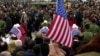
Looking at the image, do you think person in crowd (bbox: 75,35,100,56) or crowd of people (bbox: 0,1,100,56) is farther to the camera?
crowd of people (bbox: 0,1,100,56)

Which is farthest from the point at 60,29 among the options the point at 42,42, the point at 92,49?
the point at 92,49

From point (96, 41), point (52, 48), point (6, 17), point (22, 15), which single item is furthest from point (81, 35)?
point (22, 15)

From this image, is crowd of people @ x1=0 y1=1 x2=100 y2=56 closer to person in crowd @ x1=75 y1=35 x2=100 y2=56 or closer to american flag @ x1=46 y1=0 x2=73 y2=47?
person in crowd @ x1=75 y1=35 x2=100 y2=56

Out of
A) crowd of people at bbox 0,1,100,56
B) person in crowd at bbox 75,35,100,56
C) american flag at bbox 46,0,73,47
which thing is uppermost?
person in crowd at bbox 75,35,100,56

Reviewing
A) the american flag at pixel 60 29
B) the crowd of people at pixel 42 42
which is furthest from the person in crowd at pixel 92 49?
the american flag at pixel 60 29

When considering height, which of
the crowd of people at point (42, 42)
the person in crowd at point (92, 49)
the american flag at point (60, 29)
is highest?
the person in crowd at point (92, 49)

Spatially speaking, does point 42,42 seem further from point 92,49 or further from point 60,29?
point 92,49

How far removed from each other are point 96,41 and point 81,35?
7.58 meters

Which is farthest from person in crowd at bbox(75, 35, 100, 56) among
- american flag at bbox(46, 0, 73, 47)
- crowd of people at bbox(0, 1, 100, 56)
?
american flag at bbox(46, 0, 73, 47)

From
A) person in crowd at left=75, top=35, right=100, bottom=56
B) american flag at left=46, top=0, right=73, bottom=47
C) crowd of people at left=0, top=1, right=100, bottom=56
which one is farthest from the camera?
american flag at left=46, top=0, right=73, bottom=47

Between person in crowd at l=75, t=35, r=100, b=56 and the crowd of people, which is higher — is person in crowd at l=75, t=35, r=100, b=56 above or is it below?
above

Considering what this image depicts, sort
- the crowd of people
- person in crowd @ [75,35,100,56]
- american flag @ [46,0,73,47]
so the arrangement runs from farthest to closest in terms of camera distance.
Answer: american flag @ [46,0,73,47] → the crowd of people → person in crowd @ [75,35,100,56]

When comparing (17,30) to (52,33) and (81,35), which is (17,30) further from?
(52,33)

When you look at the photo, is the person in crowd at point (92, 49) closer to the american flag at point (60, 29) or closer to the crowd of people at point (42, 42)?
the crowd of people at point (42, 42)
